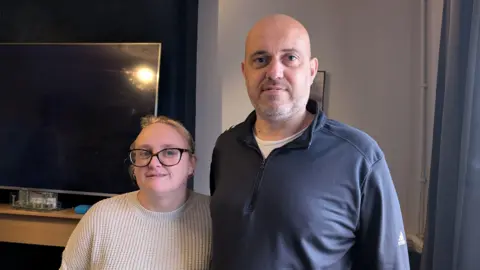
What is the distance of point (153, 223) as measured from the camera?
1.40 metres

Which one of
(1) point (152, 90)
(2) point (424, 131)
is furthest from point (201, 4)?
(2) point (424, 131)

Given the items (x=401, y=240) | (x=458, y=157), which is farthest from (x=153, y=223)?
(x=458, y=157)

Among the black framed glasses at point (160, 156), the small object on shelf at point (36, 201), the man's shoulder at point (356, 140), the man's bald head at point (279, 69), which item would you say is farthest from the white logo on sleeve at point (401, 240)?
the small object on shelf at point (36, 201)

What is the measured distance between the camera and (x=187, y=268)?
1349 millimetres

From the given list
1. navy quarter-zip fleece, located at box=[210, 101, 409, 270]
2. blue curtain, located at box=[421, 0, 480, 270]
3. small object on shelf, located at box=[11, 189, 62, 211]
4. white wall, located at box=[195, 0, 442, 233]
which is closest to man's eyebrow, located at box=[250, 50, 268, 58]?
navy quarter-zip fleece, located at box=[210, 101, 409, 270]

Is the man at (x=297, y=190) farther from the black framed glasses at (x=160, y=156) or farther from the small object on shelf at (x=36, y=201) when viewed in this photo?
the small object on shelf at (x=36, y=201)

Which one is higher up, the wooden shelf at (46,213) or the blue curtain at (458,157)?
the blue curtain at (458,157)

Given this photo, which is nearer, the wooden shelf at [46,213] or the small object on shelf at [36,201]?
the wooden shelf at [46,213]

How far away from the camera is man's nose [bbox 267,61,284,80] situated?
3.88 feet

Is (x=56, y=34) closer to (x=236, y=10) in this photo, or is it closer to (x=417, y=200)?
(x=236, y=10)

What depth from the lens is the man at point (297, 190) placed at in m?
1.11

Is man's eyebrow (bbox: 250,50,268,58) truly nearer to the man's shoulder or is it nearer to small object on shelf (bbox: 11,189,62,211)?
the man's shoulder

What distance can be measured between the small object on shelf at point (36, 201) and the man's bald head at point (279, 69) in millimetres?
1806

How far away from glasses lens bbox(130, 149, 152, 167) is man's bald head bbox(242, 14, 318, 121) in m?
0.38
